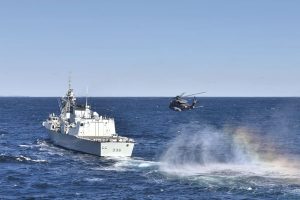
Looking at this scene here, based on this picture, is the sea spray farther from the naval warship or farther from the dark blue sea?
the naval warship

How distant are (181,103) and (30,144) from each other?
7495 cm

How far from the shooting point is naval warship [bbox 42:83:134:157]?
393 feet

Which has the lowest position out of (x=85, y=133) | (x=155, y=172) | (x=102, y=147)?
(x=155, y=172)

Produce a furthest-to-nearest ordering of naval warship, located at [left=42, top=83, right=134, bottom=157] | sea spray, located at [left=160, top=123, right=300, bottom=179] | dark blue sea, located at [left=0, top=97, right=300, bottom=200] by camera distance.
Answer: naval warship, located at [left=42, top=83, right=134, bottom=157]
sea spray, located at [left=160, top=123, right=300, bottom=179]
dark blue sea, located at [left=0, top=97, right=300, bottom=200]

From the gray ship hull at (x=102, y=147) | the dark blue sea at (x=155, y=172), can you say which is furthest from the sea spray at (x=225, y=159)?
the gray ship hull at (x=102, y=147)

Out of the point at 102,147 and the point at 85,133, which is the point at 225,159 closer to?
the point at 102,147

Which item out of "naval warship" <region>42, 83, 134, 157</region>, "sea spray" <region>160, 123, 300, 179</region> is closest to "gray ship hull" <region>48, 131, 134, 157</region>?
"naval warship" <region>42, 83, 134, 157</region>

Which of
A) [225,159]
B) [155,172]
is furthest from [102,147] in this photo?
[225,159]

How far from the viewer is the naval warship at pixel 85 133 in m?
120

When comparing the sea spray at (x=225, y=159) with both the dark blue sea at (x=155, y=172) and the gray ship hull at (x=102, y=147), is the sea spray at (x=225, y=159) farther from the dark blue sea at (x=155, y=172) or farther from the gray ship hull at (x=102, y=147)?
the gray ship hull at (x=102, y=147)

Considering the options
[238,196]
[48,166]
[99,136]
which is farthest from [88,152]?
[238,196]

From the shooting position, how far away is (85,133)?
133m

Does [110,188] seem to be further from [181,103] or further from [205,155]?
[205,155]

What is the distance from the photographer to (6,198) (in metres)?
79.2
